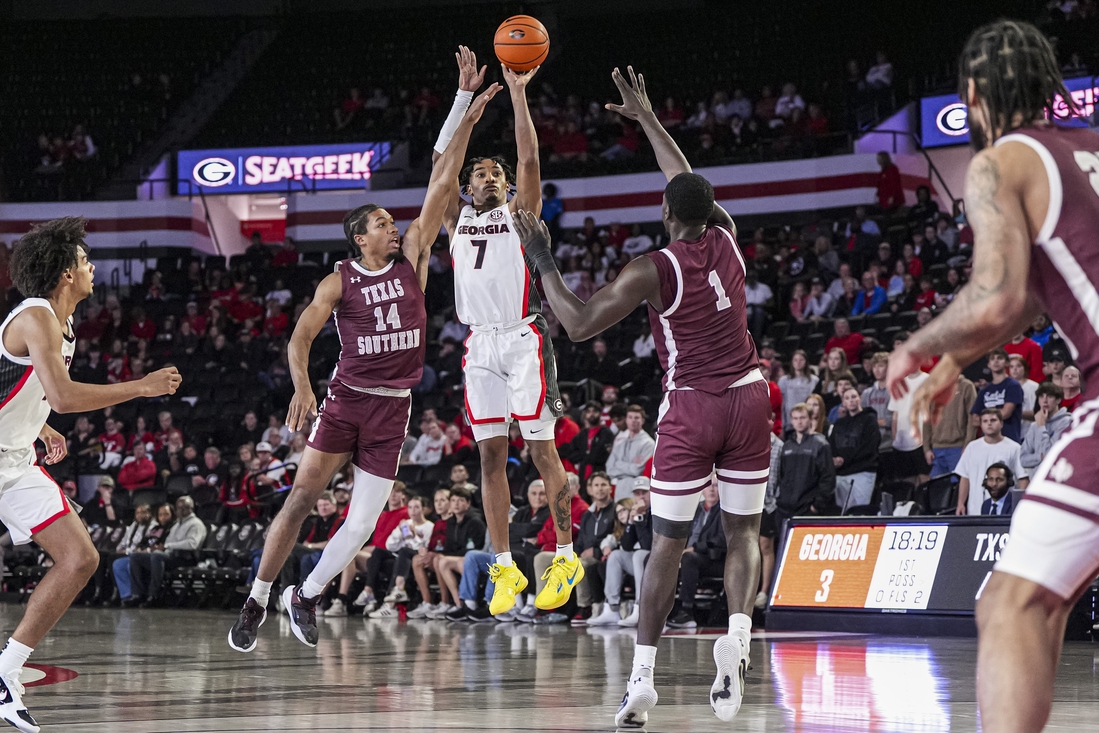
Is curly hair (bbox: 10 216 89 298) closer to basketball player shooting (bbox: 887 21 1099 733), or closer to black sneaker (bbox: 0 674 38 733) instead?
black sneaker (bbox: 0 674 38 733)

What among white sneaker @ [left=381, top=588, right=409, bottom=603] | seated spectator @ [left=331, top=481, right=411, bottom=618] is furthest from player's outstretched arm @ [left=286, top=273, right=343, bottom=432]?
white sneaker @ [left=381, top=588, right=409, bottom=603]

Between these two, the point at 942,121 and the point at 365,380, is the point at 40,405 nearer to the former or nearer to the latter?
the point at 365,380

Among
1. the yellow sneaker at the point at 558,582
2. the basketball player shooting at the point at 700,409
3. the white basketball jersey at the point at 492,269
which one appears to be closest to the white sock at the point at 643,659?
the basketball player shooting at the point at 700,409

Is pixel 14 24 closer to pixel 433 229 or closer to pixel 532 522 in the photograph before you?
pixel 532 522

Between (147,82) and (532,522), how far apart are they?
19.7 meters

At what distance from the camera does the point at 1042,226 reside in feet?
10.0

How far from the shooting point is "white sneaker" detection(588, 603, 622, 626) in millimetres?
12125

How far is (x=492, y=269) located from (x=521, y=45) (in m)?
1.33

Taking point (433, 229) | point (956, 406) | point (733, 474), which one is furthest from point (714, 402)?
point (956, 406)

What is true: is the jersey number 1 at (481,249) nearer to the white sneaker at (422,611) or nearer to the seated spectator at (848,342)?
the white sneaker at (422,611)

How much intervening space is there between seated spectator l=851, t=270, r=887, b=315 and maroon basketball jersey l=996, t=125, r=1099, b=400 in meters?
12.7

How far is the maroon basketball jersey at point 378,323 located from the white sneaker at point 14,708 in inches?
105

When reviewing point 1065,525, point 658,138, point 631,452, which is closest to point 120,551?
point 631,452

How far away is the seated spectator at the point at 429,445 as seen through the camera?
15.2m
